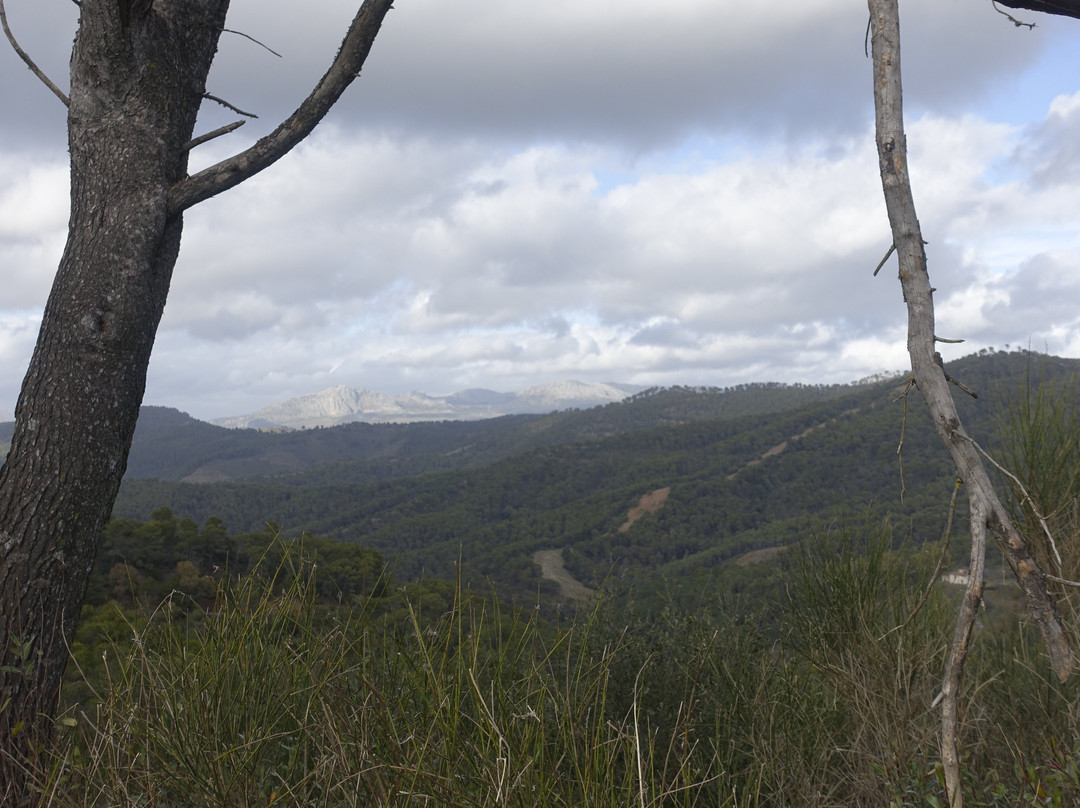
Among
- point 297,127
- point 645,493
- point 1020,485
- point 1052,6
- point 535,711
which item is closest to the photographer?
point 1020,485

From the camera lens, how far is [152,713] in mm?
1834

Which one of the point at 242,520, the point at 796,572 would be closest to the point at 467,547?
the point at 242,520

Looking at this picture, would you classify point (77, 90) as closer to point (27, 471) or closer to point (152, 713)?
point (27, 471)

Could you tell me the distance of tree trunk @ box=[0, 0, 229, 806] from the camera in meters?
2.17

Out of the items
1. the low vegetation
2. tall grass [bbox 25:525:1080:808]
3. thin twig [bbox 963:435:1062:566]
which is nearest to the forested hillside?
the low vegetation

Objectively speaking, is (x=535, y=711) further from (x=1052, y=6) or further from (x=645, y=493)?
(x=645, y=493)

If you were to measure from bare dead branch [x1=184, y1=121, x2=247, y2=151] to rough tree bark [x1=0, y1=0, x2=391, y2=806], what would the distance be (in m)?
0.02

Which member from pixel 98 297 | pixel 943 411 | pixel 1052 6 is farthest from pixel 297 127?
pixel 1052 6

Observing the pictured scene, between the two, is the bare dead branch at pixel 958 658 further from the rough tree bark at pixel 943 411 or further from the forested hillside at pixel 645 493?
the forested hillside at pixel 645 493

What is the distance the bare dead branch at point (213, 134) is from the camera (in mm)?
2666

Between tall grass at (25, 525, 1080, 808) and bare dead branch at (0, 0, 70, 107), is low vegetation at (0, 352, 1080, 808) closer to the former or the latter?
tall grass at (25, 525, 1080, 808)

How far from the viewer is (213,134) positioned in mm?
2697

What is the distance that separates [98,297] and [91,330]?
12 cm

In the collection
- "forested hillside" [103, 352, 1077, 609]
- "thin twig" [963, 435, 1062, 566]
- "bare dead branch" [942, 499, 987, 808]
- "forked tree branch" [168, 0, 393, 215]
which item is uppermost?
"forked tree branch" [168, 0, 393, 215]
